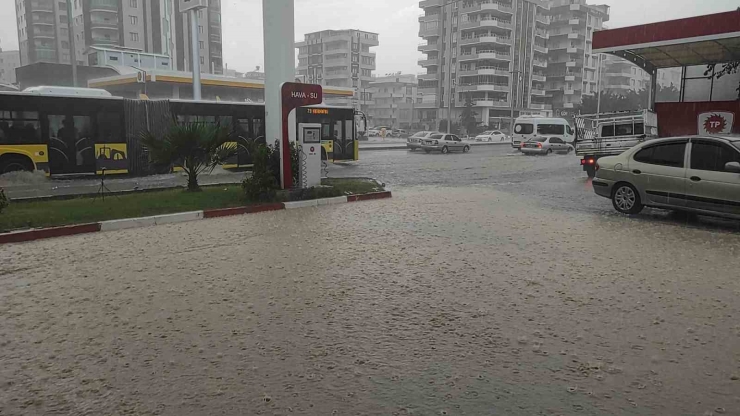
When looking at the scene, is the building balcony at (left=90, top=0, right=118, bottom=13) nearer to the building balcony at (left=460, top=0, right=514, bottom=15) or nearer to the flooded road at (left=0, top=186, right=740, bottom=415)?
the building balcony at (left=460, top=0, right=514, bottom=15)

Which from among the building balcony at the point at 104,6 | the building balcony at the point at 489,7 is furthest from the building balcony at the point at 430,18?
the building balcony at the point at 104,6

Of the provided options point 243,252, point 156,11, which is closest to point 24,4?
point 156,11

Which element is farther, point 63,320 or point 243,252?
point 243,252

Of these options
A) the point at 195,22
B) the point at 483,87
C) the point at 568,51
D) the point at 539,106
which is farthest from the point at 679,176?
the point at 568,51

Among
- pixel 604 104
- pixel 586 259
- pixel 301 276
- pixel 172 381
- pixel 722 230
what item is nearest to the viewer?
pixel 172 381

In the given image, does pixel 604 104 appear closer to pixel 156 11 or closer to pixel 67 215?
pixel 156 11

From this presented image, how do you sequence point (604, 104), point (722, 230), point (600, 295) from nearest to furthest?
point (600, 295), point (722, 230), point (604, 104)

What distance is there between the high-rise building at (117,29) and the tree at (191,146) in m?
78.2

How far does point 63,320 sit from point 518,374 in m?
4.02

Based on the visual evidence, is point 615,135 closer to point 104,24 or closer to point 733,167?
point 733,167

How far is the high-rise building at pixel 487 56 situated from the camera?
87.8 m

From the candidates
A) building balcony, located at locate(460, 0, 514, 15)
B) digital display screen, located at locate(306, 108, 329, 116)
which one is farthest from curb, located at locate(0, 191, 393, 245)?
building balcony, located at locate(460, 0, 514, 15)

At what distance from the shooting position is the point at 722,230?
32.9ft

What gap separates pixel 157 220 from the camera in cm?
1042
